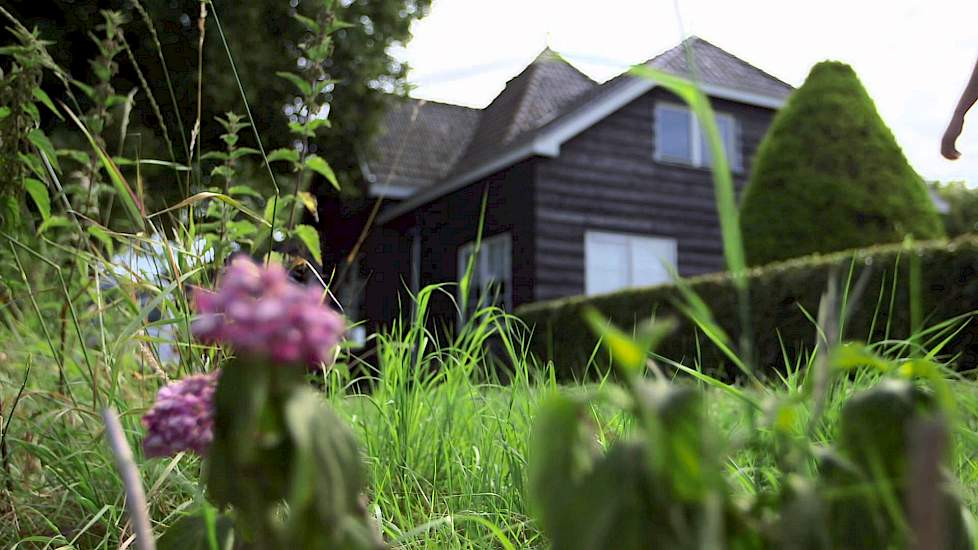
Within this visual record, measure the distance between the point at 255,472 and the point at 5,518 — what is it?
4.76ft

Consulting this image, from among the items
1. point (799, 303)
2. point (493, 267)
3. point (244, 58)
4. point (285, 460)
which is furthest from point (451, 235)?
point (285, 460)

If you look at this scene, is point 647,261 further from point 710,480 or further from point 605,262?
point 710,480

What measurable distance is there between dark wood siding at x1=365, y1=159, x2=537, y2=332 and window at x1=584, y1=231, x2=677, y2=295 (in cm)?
89

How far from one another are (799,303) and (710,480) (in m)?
3.87

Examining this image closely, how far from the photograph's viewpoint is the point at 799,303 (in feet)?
13.4

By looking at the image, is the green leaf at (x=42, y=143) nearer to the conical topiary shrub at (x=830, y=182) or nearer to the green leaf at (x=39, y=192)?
the green leaf at (x=39, y=192)

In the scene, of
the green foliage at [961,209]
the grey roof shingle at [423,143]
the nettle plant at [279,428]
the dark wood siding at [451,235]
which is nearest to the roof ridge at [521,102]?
the dark wood siding at [451,235]

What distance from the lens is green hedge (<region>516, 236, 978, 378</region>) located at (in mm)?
5258

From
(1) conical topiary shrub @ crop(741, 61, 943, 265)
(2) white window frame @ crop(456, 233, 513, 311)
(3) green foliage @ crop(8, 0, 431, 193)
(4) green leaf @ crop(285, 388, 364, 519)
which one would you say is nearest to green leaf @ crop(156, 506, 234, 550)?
(4) green leaf @ crop(285, 388, 364, 519)

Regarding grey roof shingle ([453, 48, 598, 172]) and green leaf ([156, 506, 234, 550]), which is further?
grey roof shingle ([453, 48, 598, 172])

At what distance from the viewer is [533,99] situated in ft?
44.9

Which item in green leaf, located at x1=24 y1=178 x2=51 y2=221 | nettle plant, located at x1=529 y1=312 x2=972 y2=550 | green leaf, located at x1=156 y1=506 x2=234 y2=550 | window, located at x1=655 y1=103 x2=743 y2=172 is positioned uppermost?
window, located at x1=655 y1=103 x2=743 y2=172

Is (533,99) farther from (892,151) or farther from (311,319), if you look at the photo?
(311,319)

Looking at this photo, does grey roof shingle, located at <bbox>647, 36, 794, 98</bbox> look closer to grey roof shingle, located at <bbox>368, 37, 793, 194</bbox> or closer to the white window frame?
grey roof shingle, located at <bbox>368, 37, 793, 194</bbox>
